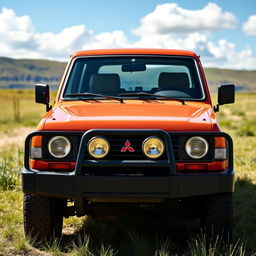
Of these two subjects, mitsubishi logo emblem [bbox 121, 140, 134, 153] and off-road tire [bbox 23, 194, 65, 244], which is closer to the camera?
mitsubishi logo emblem [bbox 121, 140, 134, 153]

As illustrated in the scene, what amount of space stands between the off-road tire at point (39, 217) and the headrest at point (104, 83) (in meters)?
1.35

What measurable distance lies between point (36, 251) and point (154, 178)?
4.34 ft

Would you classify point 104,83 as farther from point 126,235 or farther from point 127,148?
point 126,235

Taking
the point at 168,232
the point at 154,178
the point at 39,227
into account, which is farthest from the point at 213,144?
the point at 39,227

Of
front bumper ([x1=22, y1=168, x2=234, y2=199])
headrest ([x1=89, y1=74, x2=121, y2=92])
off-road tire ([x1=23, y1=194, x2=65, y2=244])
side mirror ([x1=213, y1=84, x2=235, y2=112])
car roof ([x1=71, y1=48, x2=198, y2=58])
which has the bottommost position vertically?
off-road tire ([x1=23, y1=194, x2=65, y2=244])

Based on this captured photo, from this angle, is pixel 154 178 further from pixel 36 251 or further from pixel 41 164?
pixel 36 251

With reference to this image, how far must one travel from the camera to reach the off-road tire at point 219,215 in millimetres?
4168

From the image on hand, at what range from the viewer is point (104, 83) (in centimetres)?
516

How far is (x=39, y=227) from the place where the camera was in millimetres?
4277

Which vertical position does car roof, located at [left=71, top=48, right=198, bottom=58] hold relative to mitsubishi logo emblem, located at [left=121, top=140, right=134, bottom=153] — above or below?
above

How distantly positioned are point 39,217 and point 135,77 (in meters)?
2.01

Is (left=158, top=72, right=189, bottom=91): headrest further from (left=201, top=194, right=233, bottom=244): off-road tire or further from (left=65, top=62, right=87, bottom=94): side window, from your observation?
(left=201, top=194, right=233, bottom=244): off-road tire

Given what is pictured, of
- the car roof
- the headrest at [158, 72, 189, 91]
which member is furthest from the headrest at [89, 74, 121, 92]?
the headrest at [158, 72, 189, 91]

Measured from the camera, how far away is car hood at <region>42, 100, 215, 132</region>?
3934 mm
